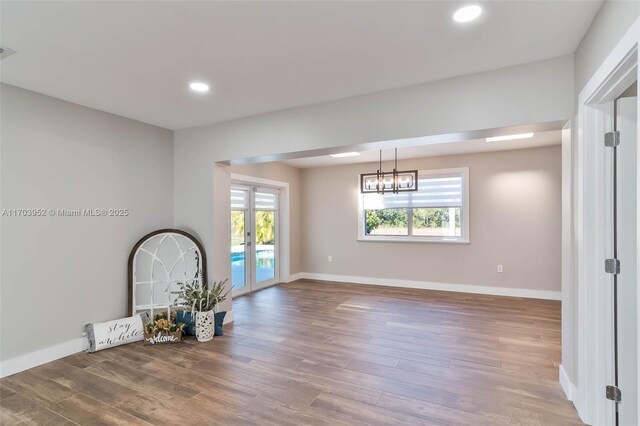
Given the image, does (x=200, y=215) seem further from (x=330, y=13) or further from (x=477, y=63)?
(x=477, y=63)

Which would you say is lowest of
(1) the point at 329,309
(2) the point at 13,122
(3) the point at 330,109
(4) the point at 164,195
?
(1) the point at 329,309

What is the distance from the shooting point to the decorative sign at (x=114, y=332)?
3.33 m

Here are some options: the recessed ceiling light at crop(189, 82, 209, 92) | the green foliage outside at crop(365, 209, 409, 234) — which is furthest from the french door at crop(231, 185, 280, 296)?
the recessed ceiling light at crop(189, 82, 209, 92)

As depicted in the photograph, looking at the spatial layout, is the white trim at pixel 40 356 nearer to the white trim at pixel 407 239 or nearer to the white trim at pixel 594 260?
the white trim at pixel 594 260

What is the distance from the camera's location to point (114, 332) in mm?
3428

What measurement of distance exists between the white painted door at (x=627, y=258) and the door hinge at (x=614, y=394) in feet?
0.06

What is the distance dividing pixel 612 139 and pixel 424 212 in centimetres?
419

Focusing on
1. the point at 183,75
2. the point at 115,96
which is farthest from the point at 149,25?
the point at 115,96

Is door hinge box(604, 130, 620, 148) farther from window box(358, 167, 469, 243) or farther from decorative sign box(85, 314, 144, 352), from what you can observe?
decorative sign box(85, 314, 144, 352)

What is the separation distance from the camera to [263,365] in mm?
2982

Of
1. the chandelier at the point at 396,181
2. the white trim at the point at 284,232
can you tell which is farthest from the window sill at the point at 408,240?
the white trim at the point at 284,232

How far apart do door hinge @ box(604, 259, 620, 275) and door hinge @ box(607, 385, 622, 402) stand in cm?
70

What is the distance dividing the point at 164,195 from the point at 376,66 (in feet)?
10.4

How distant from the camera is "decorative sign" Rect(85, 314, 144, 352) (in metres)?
3.33
